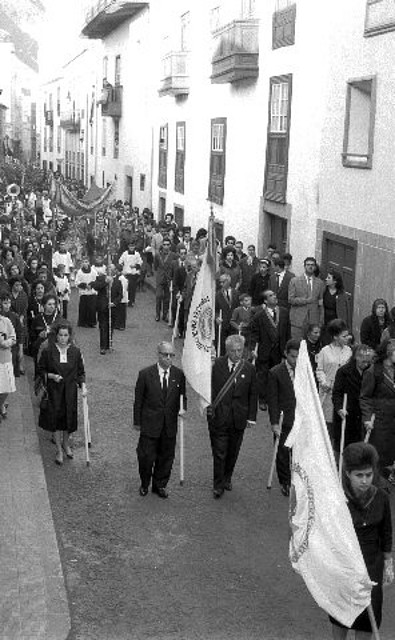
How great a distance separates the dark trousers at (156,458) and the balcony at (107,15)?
30357 millimetres

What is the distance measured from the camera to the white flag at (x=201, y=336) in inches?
402

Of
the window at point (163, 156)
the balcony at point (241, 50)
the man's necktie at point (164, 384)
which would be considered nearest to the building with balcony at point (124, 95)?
the window at point (163, 156)

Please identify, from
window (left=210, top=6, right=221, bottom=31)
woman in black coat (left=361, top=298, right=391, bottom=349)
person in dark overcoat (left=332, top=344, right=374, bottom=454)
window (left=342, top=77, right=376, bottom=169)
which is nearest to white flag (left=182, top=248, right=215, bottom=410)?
person in dark overcoat (left=332, top=344, right=374, bottom=454)

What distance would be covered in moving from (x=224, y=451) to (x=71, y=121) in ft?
165

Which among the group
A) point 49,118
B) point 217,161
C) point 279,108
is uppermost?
point 279,108

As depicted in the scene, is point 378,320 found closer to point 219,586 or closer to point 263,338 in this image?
point 263,338

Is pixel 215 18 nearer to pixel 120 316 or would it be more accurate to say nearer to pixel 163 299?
pixel 163 299

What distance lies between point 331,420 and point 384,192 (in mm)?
5624

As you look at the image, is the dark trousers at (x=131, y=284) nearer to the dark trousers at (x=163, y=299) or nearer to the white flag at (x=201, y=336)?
the dark trousers at (x=163, y=299)

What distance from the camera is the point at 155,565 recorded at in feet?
26.5

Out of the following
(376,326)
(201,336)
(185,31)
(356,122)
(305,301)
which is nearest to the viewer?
(201,336)

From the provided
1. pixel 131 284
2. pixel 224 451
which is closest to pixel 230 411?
pixel 224 451

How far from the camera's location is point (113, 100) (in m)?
43.4

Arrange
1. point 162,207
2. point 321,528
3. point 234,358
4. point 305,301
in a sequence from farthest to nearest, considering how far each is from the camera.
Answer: point 162,207, point 305,301, point 234,358, point 321,528
